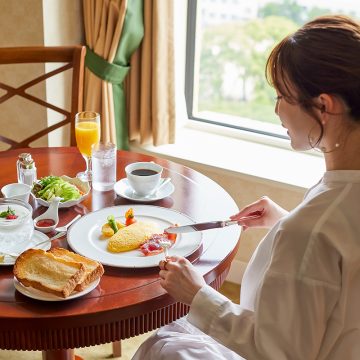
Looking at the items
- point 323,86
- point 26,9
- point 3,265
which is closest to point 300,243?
point 323,86

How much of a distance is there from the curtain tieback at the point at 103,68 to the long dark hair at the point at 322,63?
5.87 feet

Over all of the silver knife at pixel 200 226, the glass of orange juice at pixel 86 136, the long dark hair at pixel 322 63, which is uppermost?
the long dark hair at pixel 322 63

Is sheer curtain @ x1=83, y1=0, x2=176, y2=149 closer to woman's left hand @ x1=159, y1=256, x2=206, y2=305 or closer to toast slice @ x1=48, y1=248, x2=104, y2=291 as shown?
toast slice @ x1=48, y1=248, x2=104, y2=291

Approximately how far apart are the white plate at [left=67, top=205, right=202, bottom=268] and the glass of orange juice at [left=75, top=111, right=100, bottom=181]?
274 millimetres

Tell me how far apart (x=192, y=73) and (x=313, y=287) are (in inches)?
89.3

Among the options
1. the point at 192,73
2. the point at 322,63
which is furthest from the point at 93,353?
the point at 322,63

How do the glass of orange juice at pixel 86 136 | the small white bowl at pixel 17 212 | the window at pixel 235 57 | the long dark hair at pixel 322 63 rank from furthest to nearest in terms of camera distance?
1. the window at pixel 235 57
2. the glass of orange juice at pixel 86 136
3. the small white bowl at pixel 17 212
4. the long dark hair at pixel 322 63

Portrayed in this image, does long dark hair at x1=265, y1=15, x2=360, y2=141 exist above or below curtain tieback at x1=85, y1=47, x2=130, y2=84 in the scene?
above

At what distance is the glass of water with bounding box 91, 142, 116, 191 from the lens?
202cm

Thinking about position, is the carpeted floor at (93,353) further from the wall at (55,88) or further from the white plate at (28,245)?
the white plate at (28,245)

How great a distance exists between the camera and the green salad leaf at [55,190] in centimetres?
191

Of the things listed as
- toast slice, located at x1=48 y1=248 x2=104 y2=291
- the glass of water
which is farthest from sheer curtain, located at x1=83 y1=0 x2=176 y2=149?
toast slice, located at x1=48 y1=248 x2=104 y2=291

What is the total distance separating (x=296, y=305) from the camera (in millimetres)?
1305

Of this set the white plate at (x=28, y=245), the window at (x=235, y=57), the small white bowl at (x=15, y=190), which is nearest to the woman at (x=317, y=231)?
the white plate at (x=28, y=245)
